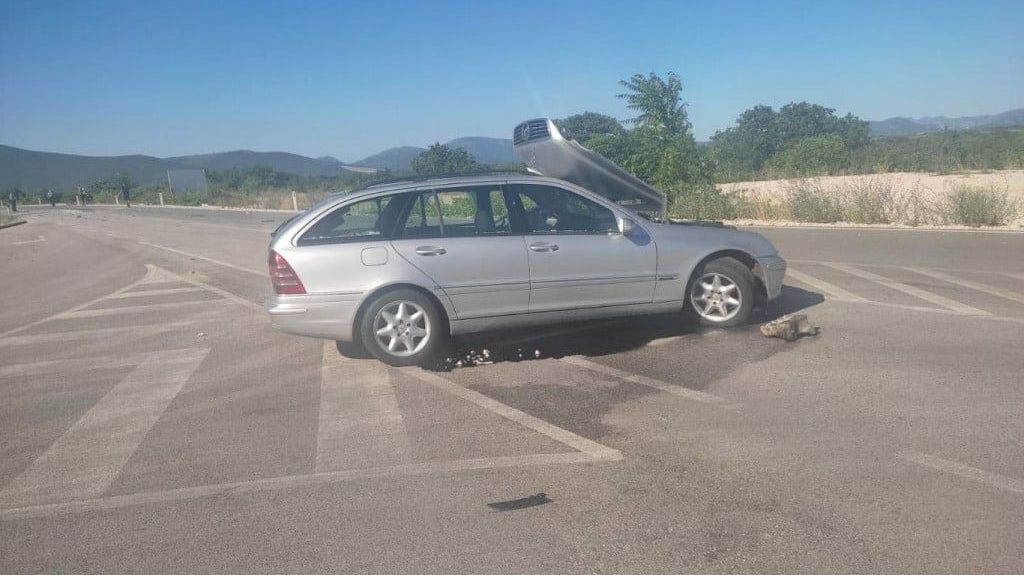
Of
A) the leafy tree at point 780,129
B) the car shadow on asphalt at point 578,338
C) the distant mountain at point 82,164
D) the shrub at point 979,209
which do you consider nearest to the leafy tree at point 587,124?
the shrub at point 979,209

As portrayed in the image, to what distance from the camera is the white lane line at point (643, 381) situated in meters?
5.53

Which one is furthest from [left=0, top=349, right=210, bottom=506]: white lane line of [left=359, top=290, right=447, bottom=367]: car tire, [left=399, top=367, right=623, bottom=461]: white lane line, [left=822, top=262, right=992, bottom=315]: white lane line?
[left=822, top=262, right=992, bottom=315]: white lane line

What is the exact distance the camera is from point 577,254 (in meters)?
6.91

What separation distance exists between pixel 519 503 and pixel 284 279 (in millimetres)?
3476

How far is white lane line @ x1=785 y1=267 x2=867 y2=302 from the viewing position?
882 centimetres

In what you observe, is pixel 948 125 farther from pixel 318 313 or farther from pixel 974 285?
pixel 318 313

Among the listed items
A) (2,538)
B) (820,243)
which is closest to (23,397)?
(2,538)

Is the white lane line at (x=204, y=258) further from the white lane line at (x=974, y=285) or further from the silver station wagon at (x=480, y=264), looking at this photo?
the white lane line at (x=974, y=285)

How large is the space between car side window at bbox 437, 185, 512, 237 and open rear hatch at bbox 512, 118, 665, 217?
1.65 m

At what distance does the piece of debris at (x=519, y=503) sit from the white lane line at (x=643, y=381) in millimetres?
1879

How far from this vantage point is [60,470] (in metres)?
4.88

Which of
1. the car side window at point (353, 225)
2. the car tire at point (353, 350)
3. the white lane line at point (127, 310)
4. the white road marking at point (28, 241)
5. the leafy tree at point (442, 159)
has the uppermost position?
the leafy tree at point (442, 159)

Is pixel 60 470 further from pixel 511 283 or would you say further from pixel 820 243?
pixel 820 243

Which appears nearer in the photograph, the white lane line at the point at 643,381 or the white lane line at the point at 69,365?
the white lane line at the point at 643,381
